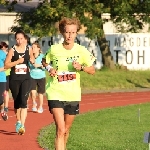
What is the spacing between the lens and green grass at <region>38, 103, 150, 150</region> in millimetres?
13141

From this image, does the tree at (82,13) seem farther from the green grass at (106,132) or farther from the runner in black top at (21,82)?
the runner in black top at (21,82)

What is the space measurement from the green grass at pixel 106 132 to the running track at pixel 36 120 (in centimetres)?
25

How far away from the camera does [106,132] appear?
50.4 ft

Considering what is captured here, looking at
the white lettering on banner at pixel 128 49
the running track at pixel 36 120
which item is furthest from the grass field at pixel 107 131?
the white lettering on banner at pixel 128 49

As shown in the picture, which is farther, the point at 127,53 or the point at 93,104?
the point at 127,53

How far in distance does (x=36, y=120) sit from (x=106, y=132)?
11.0ft

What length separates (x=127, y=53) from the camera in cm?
4294

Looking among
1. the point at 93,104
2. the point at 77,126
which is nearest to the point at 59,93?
the point at 77,126

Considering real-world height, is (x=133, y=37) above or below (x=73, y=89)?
below

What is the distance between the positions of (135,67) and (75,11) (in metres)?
8.20

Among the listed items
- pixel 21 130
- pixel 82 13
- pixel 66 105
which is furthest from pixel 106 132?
pixel 82 13

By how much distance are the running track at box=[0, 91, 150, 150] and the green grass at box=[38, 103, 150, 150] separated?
25 cm

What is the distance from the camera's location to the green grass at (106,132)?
13.1 m

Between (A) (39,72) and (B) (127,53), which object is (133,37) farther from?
(A) (39,72)
